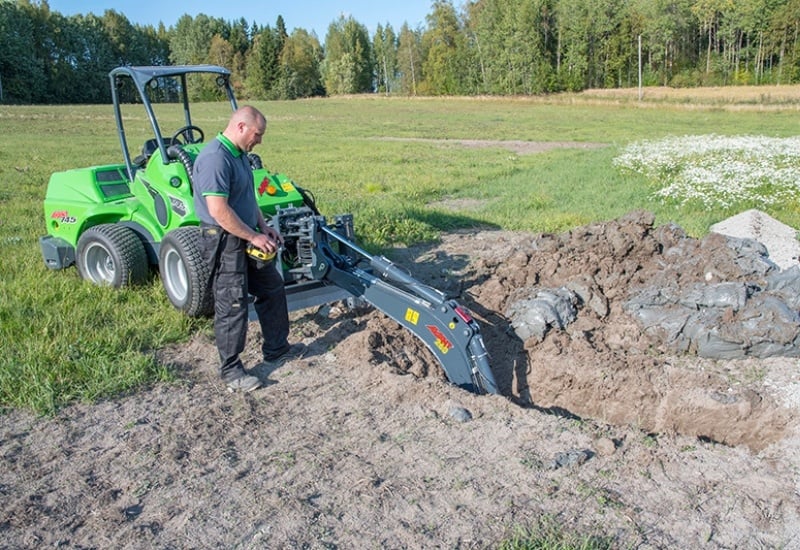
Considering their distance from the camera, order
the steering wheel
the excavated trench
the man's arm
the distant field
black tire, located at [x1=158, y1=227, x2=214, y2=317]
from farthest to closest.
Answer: the distant field → the steering wheel → black tire, located at [x1=158, y1=227, x2=214, y2=317] → the excavated trench → the man's arm

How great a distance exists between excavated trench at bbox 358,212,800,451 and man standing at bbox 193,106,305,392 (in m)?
1.06

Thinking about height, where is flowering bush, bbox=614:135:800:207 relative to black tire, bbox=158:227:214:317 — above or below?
below

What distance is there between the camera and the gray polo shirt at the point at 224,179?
453 cm

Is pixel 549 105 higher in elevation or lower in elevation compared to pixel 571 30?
lower

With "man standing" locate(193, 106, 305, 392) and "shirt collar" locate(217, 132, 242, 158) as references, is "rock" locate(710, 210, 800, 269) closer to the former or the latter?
"man standing" locate(193, 106, 305, 392)

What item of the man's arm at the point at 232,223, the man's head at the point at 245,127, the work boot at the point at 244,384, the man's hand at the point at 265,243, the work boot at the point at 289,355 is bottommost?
the work boot at the point at 289,355

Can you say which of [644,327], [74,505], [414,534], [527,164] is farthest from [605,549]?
[527,164]

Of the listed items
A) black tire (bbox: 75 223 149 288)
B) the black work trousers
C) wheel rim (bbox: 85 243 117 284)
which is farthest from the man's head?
wheel rim (bbox: 85 243 117 284)

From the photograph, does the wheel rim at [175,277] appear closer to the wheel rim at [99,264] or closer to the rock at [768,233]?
the wheel rim at [99,264]

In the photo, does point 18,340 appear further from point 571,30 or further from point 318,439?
point 571,30

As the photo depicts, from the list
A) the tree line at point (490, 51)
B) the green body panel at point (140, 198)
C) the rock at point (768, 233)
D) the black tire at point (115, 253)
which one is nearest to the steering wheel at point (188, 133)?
the green body panel at point (140, 198)

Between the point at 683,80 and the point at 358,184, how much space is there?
6550 cm

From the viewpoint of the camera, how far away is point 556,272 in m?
7.00

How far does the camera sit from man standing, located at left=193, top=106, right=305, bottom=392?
14.9 ft
